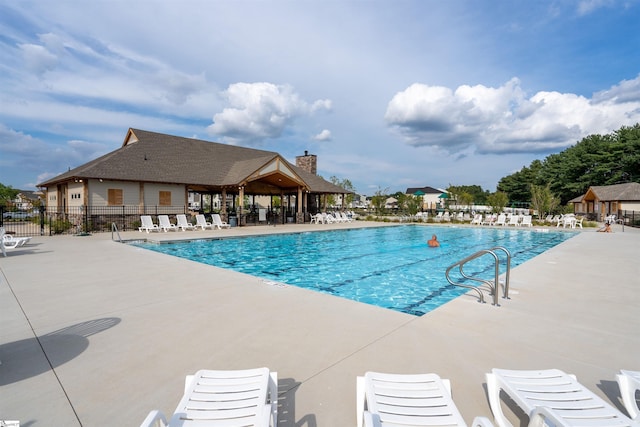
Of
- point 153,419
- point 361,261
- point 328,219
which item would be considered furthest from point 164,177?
point 153,419

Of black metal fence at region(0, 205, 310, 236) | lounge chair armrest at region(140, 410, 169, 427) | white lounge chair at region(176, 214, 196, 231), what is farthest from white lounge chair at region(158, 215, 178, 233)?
lounge chair armrest at region(140, 410, 169, 427)

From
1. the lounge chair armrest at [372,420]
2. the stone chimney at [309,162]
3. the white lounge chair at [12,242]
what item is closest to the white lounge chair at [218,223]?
the white lounge chair at [12,242]

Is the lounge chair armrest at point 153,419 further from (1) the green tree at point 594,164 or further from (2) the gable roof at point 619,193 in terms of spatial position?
(1) the green tree at point 594,164

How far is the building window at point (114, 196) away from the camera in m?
17.5

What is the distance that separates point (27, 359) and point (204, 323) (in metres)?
1.71

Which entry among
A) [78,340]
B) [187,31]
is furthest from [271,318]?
[187,31]

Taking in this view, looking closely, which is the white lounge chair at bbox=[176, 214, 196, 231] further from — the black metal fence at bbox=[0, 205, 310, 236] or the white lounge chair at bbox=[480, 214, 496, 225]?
the white lounge chair at bbox=[480, 214, 496, 225]

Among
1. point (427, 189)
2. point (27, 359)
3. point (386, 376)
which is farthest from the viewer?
point (427, 189)

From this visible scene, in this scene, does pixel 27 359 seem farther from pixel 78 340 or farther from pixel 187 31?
pixel 187 31

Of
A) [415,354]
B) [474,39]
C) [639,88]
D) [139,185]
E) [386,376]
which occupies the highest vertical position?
[639,88]

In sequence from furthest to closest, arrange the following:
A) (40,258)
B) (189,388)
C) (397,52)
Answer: (397,52) → (40,258) → (189,388)

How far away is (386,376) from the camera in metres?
2.29

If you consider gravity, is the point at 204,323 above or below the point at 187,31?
below

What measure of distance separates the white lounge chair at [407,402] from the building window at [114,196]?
19.5 metres
